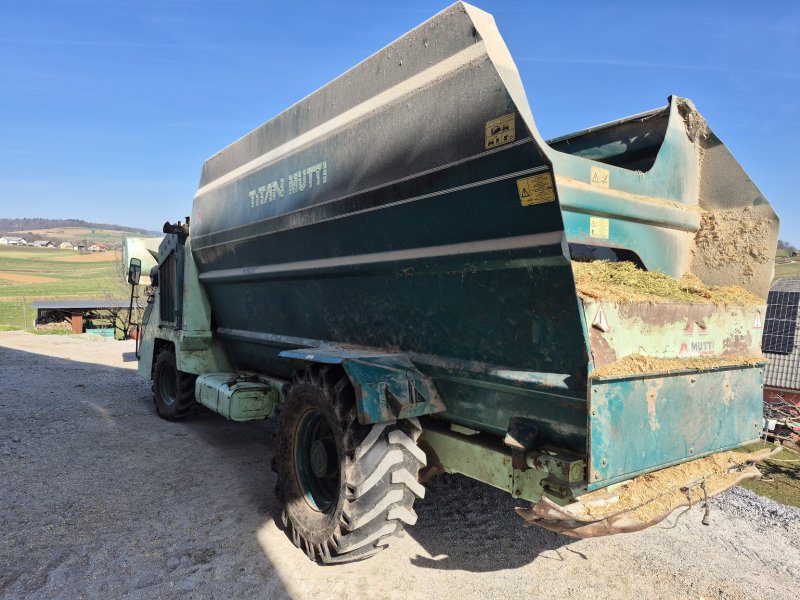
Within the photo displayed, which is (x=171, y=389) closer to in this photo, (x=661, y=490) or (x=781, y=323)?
(x=661, y=490)

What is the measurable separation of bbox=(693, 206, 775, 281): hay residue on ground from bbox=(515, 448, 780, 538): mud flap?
1.37 metres

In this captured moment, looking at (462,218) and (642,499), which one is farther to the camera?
(462,218)

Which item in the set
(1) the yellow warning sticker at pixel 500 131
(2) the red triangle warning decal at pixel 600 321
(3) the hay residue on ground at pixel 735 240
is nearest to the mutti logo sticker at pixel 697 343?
(2) the red triangle warning decal at pixel 600 321

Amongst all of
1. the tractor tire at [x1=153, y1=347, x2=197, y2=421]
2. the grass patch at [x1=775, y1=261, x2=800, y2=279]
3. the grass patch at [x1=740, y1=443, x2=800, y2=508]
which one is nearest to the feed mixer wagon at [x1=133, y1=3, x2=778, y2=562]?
the grass patch at [x1=775, y1=261, x2=800, y2=279]

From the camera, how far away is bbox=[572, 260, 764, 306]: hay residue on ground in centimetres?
299

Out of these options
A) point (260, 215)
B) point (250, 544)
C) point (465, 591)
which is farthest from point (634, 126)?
point (250, 544)

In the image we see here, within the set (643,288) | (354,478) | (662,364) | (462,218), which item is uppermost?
(462,218)

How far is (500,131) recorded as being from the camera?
9.12 feet

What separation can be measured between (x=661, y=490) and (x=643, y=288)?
1.13 metres

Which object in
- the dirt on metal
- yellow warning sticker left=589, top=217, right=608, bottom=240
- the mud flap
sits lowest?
the dirt on metal

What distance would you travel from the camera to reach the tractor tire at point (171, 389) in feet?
23.0

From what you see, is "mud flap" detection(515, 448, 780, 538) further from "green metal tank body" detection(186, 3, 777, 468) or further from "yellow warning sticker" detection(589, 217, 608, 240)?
"yellow warning sticker" detection(589, 217, 608, 240)

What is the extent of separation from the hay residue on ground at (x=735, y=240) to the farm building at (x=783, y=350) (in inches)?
224

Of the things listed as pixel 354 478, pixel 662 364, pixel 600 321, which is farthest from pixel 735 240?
pixel 354 478
